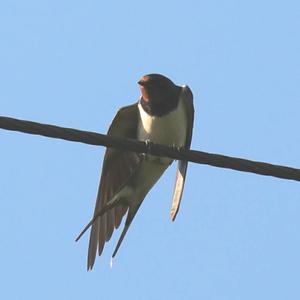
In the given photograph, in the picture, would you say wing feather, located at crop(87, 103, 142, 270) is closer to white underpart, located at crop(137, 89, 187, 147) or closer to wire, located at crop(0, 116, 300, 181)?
white underpart, located at crop(137, 89, 187, 147)

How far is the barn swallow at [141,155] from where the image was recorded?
516 centimetres

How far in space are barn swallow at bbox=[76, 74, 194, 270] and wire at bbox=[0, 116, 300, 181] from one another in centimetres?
162

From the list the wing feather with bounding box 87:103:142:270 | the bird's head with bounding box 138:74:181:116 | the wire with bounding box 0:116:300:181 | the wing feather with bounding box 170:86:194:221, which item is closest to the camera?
the wire with bounding box 0:116:300:181

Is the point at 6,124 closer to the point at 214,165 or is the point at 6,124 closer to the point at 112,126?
the point at 214,165

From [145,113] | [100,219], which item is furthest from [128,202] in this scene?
[145,113]

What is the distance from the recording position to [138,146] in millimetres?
3441

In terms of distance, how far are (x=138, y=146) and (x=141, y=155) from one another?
1.91 metres

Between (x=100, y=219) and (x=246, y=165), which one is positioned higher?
(x=246, y=165)

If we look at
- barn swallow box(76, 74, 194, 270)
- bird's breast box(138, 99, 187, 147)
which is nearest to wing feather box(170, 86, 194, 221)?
barn swallow box(76, 74, 194, 270)

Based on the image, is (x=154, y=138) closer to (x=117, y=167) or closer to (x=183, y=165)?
(x=183, y=165)

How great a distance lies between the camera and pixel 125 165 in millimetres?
5438

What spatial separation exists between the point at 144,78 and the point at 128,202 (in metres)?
0.72

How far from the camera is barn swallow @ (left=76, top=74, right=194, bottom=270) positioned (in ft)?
16.9

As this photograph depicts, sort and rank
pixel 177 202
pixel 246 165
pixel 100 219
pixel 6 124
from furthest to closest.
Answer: pixel 100 219 < pixel 177 202 < pixel 246 165 < pixel 6 124
